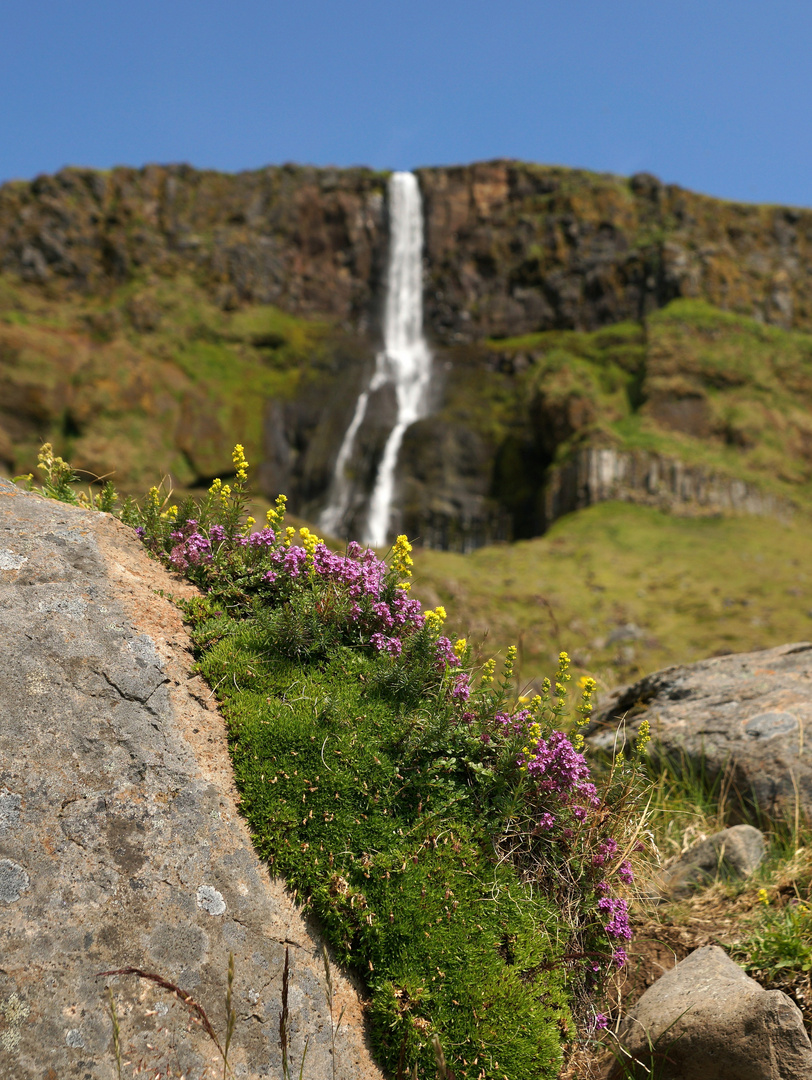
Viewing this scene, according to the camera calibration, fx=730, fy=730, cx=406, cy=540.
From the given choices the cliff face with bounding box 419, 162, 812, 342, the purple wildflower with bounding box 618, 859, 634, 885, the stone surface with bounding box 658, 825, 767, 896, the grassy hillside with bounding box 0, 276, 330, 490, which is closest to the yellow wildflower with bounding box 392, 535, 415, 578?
the purple wildflower with bounding box 618, 859, 634, 885

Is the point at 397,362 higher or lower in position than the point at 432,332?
lower

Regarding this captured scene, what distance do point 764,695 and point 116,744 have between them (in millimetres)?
5020

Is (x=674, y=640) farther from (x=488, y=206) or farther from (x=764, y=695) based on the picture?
(x=488, y=206)

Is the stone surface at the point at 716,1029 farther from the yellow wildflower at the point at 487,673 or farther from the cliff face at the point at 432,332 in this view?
the cliff face at the point at 432,332

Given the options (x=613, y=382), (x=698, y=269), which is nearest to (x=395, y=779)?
(x=613, y=382)

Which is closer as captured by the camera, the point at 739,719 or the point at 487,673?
the point at 487,673

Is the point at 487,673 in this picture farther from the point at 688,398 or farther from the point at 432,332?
the point at 432,332

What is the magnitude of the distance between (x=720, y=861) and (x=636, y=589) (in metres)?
19.5

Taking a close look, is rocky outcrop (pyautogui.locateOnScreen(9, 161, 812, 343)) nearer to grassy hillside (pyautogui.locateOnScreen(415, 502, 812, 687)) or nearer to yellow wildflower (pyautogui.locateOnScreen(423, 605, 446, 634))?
grassy hillside (pyautogui.locateOnScreen(415, 502, 812, 687))

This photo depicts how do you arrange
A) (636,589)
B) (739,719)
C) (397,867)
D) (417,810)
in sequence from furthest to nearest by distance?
1. (636,589)
2. (739,719)
3. (417,810)
4. (397,867)

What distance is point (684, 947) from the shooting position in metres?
4.39

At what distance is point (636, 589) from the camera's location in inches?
926

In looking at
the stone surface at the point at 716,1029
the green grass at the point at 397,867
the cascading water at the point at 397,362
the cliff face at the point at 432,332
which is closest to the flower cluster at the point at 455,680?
the green grass at the point at 397,867

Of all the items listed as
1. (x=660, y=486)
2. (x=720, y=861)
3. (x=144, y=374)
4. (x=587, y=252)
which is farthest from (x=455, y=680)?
(x=587, y=252)
